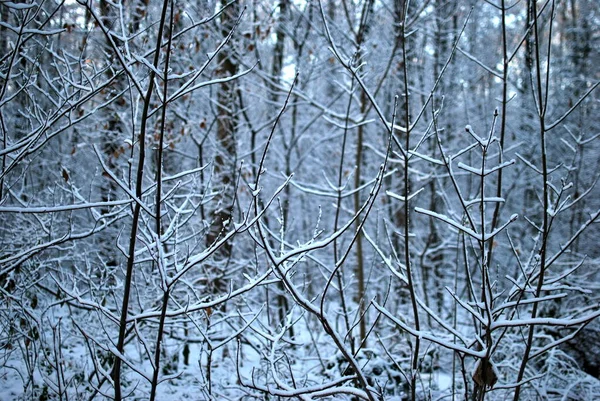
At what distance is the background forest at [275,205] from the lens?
1.88 m

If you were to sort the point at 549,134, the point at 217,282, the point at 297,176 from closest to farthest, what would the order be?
the point at 217,282 → the point at 297,176 → the point at 549,134

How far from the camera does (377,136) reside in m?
9.94

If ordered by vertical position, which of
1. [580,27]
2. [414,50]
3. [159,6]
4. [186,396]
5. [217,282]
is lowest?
[186,396]

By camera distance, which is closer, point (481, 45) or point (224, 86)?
point (224, 86)

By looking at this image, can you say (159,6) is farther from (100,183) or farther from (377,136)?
(377,136)

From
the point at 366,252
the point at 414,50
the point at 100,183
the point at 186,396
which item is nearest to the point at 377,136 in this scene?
the point at 414,50

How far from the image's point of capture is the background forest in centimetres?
188

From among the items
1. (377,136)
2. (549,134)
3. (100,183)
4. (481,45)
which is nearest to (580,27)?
(481,45)

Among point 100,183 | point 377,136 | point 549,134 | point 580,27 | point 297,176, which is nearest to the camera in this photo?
point 100,183

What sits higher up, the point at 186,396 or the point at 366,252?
the point at 366,252

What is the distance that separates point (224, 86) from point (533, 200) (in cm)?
985

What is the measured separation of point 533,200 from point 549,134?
6.35 feet

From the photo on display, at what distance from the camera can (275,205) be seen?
8461 mm

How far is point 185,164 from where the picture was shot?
7.36 meters
